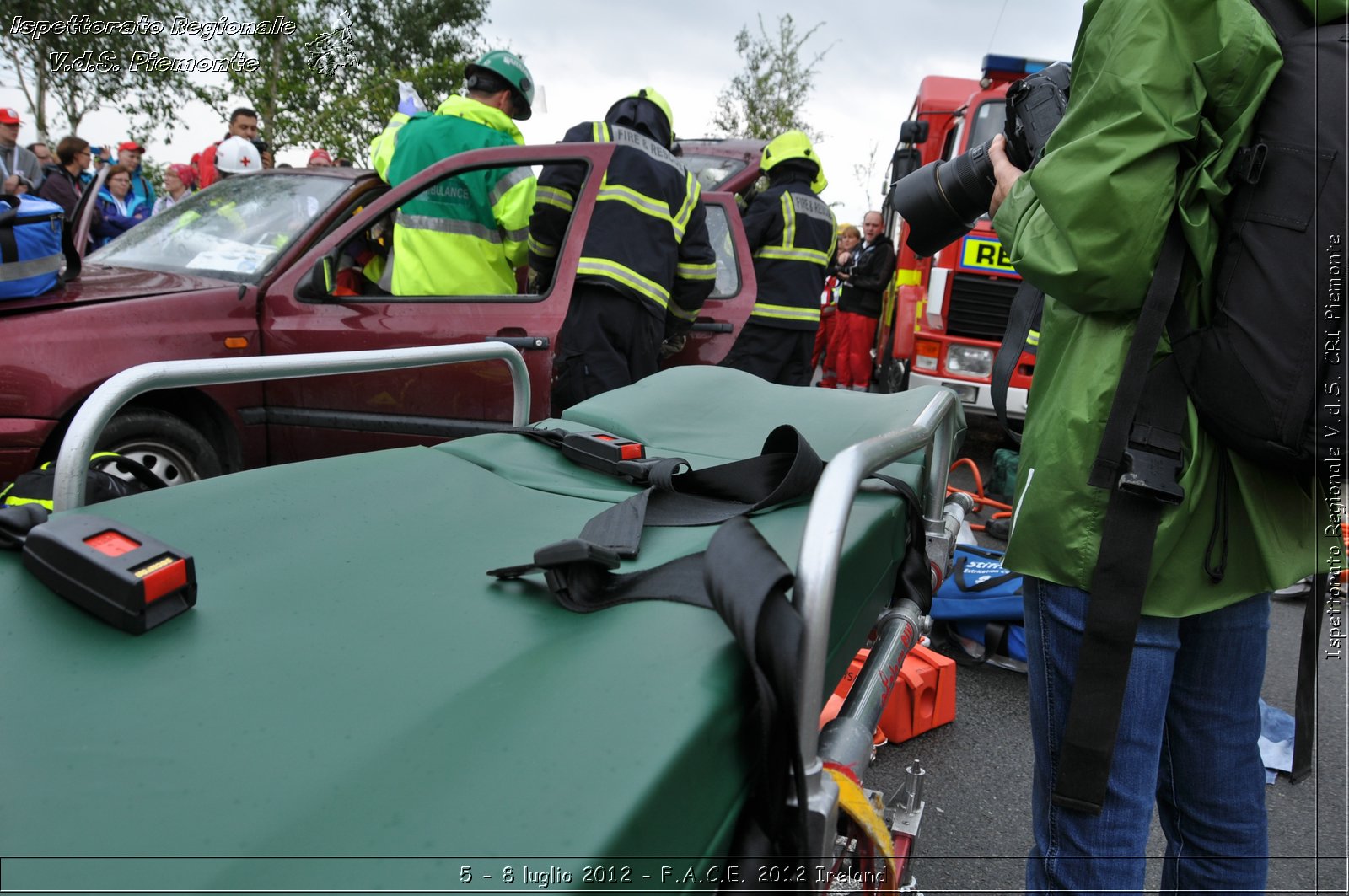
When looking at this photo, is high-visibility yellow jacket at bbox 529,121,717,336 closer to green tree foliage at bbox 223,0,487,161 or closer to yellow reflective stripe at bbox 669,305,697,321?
yellow reflective stripe at bbox 669,305,697,321

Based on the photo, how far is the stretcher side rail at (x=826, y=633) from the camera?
868 millimetres

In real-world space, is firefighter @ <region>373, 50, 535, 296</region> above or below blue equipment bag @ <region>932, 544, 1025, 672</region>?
above

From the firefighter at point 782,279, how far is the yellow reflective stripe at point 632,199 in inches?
76.7

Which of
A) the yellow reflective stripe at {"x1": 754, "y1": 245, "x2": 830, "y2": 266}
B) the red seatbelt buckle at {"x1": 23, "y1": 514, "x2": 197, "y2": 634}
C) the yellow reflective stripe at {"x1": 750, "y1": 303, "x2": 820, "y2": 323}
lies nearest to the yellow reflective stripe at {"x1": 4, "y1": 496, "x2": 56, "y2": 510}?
the red seatbelt buckle at {"x1": 23, "y1": 514, "x2": 197, "y2": 634}

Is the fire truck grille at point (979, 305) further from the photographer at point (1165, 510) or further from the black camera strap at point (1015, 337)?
the photographer at point (1165, 510)

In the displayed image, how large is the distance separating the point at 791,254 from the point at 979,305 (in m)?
1.50

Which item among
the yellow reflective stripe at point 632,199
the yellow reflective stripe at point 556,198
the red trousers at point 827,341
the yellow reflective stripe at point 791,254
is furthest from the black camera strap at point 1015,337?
the red trousers at point 827,341

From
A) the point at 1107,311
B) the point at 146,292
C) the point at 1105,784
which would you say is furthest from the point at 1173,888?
the point at 146,292

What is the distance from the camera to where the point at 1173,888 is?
4.95ft

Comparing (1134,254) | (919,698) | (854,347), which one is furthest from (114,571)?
(854,347)

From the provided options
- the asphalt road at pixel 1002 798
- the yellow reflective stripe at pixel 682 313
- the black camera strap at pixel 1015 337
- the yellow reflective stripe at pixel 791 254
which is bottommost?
the asphalt road at pixel 1002 798

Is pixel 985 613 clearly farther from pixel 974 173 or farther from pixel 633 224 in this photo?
pixel 974 173

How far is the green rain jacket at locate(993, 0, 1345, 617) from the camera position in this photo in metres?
1.12

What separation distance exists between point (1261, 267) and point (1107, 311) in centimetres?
19
